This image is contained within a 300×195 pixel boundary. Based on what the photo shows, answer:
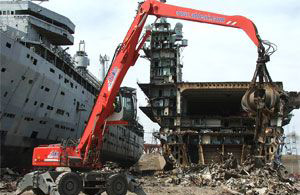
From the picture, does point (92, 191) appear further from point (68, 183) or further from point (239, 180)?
point (239, 180)

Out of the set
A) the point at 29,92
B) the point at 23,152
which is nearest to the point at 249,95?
the point at 29,92

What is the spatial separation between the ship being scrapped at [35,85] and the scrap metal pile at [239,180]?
20.0 feet

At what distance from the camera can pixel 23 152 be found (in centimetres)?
3180

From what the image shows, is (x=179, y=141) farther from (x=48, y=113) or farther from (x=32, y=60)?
(x=32, y=60)

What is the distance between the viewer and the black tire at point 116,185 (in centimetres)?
1443

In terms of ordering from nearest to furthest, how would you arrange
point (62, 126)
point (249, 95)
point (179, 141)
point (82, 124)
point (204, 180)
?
point (249, 95) < point (204, 180) < point (179, 141) < point (62, 126) < point (82, 124)

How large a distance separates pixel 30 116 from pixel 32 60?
5.22 m

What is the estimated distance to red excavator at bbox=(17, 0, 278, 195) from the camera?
1430 cm

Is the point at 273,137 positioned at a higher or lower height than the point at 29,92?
lower

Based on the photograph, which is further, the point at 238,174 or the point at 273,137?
the point at 273,137

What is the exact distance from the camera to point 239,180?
911 inches

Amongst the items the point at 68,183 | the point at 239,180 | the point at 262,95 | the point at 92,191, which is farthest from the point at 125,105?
the point at 239,180

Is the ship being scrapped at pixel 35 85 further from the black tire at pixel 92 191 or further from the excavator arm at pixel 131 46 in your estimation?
the black tire at pixel 92 191

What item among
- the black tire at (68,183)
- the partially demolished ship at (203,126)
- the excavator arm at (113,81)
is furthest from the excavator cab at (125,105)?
the partially demolished ship at (203,126)
